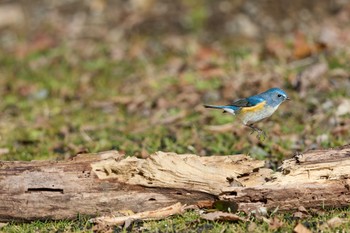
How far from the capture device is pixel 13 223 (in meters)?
5.25

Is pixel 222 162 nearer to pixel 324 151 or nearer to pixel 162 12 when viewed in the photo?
pixel 324 151

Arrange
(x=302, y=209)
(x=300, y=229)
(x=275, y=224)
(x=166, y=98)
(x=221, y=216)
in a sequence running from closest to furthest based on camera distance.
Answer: (x=300, y=229) → (x=275, y=224) → (x=221, y=216) → (x=302, y=209) → (x=166, y=98)

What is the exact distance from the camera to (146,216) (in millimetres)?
5129

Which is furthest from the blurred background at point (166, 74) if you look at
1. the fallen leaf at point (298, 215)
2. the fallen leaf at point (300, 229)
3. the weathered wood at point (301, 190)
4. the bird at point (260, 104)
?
the fallen leaf at point (300, 229)

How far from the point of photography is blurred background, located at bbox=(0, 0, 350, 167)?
7.61 m

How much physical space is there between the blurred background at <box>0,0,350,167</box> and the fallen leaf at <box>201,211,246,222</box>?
5.95 ft

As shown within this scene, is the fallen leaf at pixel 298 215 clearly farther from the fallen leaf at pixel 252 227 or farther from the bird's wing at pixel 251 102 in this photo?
the bird's wing at pixel 251 102

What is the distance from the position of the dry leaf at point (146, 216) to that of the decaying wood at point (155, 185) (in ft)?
0.19

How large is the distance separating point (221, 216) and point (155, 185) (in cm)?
56

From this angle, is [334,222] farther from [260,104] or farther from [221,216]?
[260,104]

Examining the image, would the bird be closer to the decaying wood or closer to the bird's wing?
the bird's wing

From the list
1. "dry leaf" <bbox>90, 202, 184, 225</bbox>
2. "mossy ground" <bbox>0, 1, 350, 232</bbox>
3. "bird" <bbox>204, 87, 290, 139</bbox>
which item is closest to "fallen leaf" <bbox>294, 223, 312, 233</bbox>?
"mossy ground" <bbox>0, 1, 350, 232</bbox>

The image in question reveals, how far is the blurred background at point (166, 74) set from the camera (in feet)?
25.0

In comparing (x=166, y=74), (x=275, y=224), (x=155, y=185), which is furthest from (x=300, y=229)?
(x=166, y=74)
